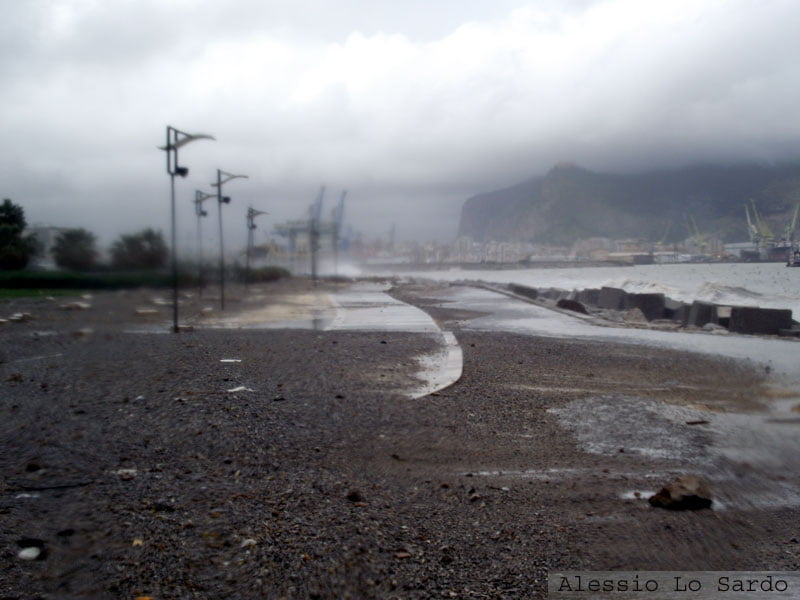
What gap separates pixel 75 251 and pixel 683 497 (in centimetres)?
882

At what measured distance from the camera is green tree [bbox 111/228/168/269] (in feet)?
31.3

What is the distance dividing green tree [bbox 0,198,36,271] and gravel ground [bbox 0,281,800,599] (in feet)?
13.8

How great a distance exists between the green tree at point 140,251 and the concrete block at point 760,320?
14295 mm

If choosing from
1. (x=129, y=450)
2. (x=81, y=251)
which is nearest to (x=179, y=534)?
(x=129, y=450)

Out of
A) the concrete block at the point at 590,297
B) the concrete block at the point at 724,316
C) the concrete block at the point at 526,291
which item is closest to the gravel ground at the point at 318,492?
the concrete block at the point at 724,316

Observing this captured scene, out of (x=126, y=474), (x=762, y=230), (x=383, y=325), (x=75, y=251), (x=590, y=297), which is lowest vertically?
(x=590, y=297)

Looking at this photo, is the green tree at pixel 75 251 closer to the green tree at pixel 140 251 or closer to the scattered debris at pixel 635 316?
the green tree at pixel 140 251

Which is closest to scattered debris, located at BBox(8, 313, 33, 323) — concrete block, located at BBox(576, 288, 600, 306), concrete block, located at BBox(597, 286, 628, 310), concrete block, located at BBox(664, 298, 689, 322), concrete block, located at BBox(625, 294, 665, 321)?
concrete block, located at BBox(664, 298, 689, 322)

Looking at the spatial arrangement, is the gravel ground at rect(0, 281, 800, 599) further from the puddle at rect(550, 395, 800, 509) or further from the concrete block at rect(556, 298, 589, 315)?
the concrete block at rect(556, 298, 589, 315)

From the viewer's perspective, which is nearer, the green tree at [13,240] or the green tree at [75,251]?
the green tree at [75,251]

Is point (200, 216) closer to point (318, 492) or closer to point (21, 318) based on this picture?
point (21, 318)

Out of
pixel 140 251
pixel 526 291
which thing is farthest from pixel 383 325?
pixel 526 291

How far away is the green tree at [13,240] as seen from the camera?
11.1m

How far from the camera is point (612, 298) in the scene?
2489cm
